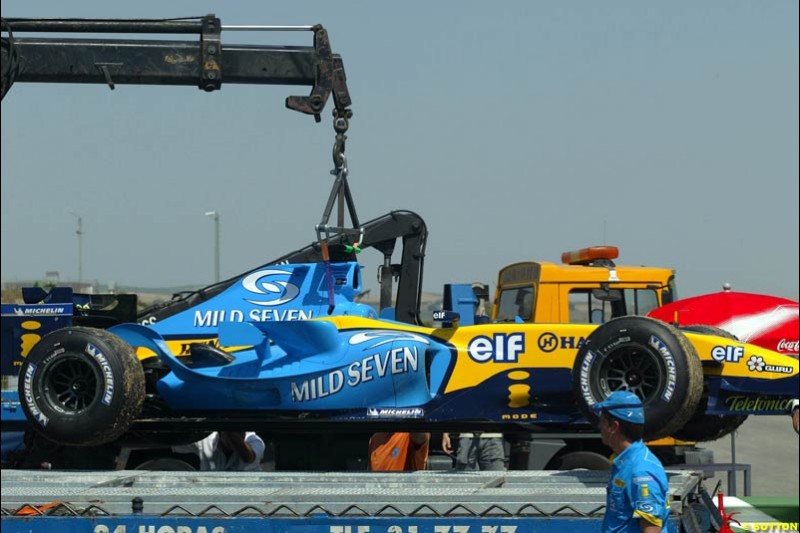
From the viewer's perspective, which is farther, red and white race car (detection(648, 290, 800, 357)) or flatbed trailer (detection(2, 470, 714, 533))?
red and white race car (detection(648, 290, 800, 357))

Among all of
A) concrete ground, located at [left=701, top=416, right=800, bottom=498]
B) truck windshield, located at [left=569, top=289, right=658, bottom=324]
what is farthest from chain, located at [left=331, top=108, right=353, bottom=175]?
concrete ground, located at [left=701, top=416, right=800, bottom=498]

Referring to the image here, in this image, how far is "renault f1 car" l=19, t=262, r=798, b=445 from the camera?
871 cm

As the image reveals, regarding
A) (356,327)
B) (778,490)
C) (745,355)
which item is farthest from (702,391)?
(778,490)

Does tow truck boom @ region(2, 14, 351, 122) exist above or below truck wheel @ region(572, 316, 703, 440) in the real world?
above

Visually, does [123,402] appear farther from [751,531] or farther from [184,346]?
[751,531]

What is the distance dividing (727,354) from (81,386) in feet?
15.6

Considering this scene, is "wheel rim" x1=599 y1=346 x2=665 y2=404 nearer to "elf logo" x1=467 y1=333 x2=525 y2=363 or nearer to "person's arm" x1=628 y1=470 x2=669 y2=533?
"elf logo" x1=467 y1=333 x2=525 y2=363

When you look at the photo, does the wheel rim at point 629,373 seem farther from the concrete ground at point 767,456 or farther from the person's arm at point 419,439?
the concrete ground at point 767,456

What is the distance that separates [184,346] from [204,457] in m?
1.44

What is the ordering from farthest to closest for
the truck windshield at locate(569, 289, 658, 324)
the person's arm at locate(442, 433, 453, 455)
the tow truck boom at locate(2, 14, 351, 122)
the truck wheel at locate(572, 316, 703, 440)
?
the truck windshield at locate(569, 289, 658, 324)
the person's arm at locate(442, 433, 453, 455)
the tow truck boom at locate(2, 14, 351, 122)
the truck wheel at locate(572, 316, 703, 440)

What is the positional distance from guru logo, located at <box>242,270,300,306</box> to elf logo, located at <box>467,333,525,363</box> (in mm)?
1517

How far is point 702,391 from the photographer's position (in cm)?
876

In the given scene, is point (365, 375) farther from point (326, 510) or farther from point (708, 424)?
point (326, 510)

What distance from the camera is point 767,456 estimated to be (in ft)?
76.3
